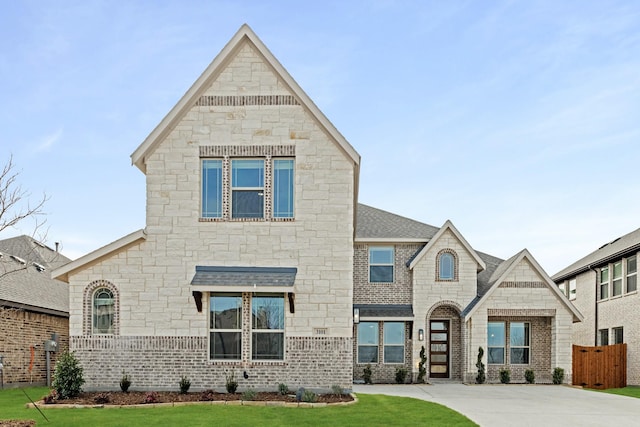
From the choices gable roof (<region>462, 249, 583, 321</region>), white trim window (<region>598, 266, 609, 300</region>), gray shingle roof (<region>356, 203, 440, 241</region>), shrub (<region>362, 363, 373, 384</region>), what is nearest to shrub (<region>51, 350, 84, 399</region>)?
shrub (<region>362, 363, 373, 384</region>)

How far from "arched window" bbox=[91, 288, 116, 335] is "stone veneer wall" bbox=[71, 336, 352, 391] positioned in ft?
0.81

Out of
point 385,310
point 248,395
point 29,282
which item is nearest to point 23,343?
point 29,282

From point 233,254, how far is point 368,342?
34.9 ft

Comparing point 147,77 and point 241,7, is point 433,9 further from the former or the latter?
point 147,77

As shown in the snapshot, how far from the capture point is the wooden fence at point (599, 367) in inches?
922

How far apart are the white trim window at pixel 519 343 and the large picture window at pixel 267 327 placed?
12597 mm

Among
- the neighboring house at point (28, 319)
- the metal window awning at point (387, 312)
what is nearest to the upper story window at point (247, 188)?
the neighboring house at point (28, 319)

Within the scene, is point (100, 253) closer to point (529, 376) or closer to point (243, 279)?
point (243, 279)

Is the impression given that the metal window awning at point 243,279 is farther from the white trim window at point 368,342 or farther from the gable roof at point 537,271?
the gable roof at point 537,271

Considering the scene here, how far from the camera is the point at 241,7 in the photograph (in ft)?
50.2

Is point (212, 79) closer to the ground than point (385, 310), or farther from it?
farther from it

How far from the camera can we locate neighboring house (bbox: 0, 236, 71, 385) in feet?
68.0

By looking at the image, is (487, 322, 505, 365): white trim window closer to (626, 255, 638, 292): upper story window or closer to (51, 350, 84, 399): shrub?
(626, 255, 638, 292): upper story window

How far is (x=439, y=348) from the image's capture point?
2542cm
